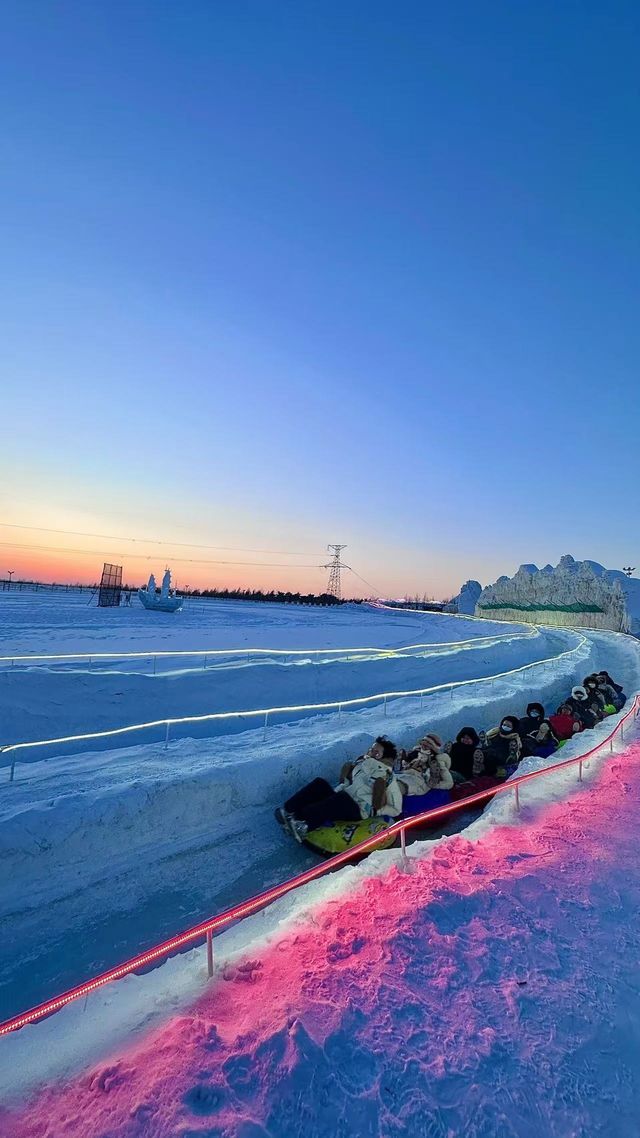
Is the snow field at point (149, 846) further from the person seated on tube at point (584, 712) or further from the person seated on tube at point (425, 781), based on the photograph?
the person seated on tube at point (584, 712)

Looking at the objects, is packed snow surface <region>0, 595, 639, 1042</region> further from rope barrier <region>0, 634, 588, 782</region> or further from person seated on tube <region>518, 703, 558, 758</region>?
person seated on tube <region>518, 703, 558, 758</region>

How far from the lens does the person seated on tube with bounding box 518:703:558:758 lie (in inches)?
411

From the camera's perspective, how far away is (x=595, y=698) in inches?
579

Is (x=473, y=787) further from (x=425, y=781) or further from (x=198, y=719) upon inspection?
(x=198, y=719)

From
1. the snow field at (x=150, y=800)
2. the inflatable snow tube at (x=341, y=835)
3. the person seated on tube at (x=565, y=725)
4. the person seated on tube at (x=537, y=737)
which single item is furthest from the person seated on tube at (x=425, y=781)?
the person seated on tube at (x=565, y=725)

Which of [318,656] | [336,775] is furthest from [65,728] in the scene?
[318,656]

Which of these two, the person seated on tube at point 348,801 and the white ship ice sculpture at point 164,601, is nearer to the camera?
the person seated on tube at point 348,801

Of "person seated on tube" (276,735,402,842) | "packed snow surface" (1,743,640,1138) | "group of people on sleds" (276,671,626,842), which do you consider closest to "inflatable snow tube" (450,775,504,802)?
"group of people on sleds" (276,671,626,842)

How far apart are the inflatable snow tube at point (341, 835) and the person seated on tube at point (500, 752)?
2.62 metres

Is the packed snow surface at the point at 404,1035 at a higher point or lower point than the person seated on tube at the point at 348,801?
higher

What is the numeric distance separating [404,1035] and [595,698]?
14204 millimetres

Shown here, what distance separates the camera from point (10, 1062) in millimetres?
2814

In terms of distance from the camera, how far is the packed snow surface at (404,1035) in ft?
7.56

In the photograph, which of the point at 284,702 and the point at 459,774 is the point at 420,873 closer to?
the point at 459,774
